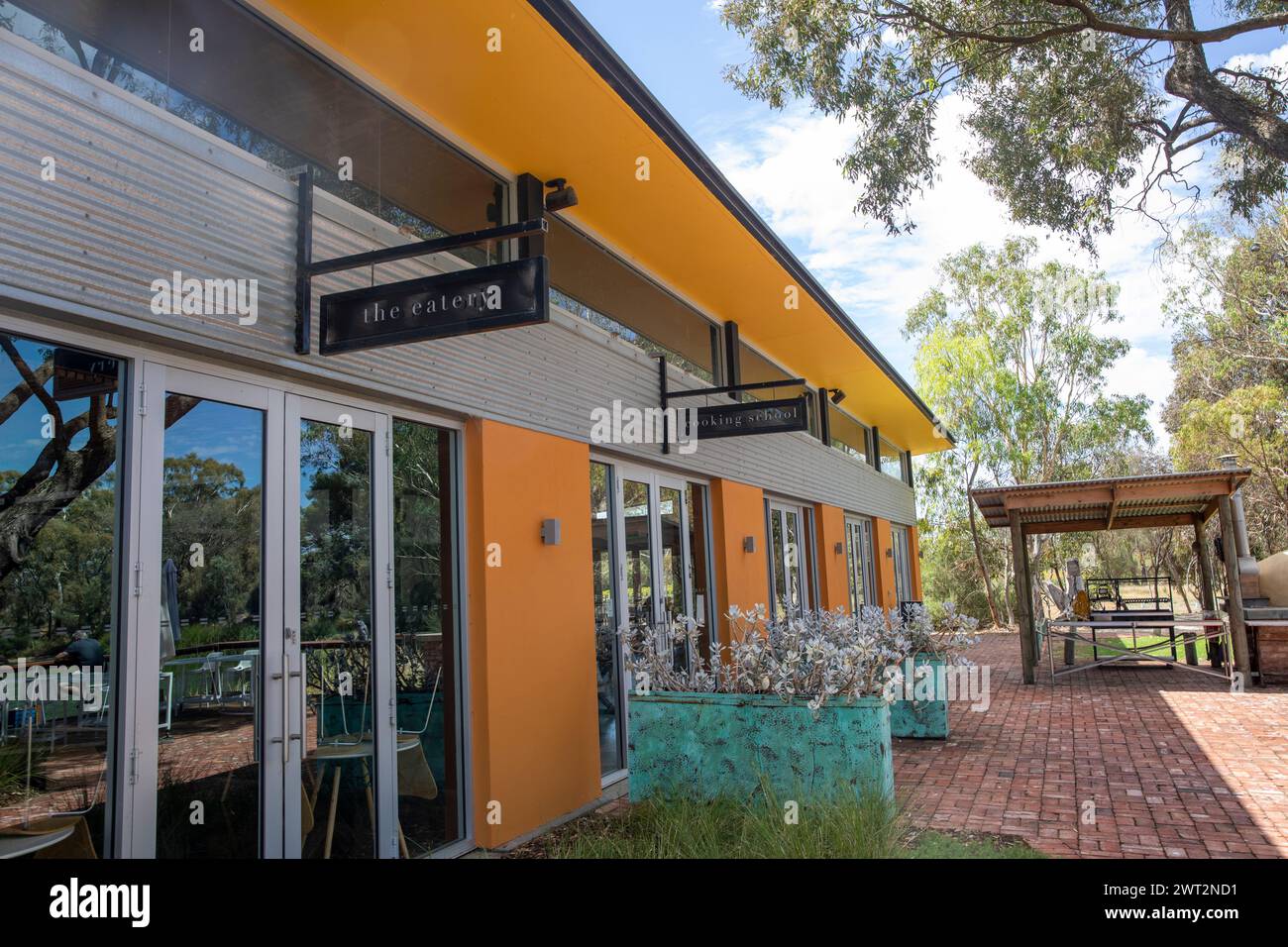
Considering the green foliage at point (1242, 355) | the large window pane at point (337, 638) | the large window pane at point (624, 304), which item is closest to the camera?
the large window pane at point (337, 638)

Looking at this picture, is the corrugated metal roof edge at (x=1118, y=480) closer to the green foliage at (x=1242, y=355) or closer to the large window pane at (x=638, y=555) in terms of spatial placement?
the large window pane at (x=638, y=555)

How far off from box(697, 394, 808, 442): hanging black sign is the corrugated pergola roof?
4.83 meters

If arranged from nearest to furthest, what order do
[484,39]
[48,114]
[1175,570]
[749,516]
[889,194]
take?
1. [48,114]
2. [484,39]
3. [889,194]
4. [749,516]
5. [1175,570]

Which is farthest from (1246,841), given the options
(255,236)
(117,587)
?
(255,236)

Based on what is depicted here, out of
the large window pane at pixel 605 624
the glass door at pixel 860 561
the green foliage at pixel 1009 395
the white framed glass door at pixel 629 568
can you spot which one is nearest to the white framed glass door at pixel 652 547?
the white framed glass door at pixel 629 568

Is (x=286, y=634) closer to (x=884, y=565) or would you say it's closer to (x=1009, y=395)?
(x=884, y=565)

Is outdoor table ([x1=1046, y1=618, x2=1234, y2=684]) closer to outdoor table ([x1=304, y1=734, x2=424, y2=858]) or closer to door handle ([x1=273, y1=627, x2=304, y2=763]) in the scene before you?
outdoor table ([x1=304, y1=734, x2=424, y2=858])

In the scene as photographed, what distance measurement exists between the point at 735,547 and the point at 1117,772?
3973 mm

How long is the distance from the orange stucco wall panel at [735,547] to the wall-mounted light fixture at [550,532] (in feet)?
10.6

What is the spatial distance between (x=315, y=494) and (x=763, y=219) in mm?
4298

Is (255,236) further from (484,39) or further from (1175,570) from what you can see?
(1175,570)

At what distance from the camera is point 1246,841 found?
15.0 ft

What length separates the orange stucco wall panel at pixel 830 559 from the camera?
12578 mm
